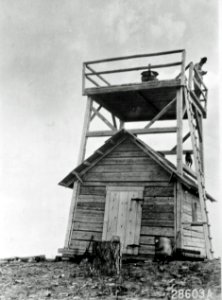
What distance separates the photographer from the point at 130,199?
45.7ft

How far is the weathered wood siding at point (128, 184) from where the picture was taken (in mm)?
13211

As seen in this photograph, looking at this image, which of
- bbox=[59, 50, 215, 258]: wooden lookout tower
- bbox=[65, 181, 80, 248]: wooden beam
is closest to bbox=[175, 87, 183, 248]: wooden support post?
bbox=[59, 50, 215, 258]: wooden lookout tower

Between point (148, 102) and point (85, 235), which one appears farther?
point (148, 102)

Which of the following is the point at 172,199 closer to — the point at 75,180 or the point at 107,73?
the point at 75,180

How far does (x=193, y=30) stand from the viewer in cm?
1235

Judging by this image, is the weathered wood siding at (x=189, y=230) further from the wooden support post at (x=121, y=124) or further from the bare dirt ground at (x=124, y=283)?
the wooden support post at (x=121, y=124)

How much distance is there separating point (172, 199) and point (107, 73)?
5.44 meters

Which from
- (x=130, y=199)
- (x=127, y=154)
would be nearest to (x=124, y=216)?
(x=130, y=199)

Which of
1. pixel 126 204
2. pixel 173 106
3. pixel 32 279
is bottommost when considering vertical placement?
pixel 32 279

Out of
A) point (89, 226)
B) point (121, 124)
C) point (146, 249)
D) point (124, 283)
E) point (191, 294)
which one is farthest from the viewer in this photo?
point (121, 124)

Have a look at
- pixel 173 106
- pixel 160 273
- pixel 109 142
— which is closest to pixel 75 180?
pixel 109 142

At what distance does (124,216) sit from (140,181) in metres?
1.31

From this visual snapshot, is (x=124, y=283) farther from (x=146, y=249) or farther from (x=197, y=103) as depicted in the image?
(x=197, y=103)

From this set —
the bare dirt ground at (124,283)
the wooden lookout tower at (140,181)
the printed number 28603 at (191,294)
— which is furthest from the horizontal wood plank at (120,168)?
the printed number 28603 at (191,294)
